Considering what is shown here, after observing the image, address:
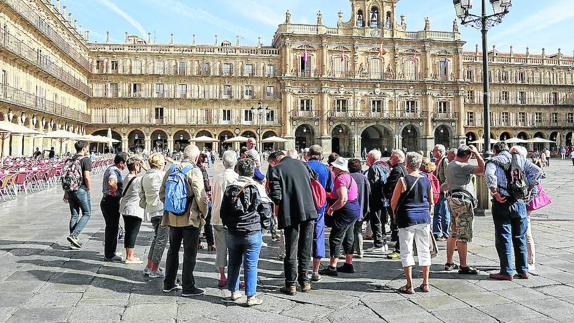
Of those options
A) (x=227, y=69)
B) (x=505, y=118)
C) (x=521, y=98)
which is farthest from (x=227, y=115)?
(x=521, y=98)

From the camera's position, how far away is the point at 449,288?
541 cm

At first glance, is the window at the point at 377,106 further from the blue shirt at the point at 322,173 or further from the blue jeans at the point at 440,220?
the blue shirt at the point at 322,173

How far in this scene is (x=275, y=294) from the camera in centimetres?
524

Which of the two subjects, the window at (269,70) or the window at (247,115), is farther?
the window at (269,70)

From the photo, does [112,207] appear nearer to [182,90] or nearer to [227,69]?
[182,90]

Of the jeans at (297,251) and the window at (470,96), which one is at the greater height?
the window at (470,96)

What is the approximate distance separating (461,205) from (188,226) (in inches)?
133

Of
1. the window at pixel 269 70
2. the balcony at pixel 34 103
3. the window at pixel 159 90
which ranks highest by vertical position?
the window at pixel 269 70

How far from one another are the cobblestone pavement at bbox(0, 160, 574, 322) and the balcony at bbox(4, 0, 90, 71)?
23.7 metres

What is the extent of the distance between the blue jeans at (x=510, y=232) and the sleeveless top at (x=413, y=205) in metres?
1.10

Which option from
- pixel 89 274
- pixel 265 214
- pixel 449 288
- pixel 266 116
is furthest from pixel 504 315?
pixel 266 116

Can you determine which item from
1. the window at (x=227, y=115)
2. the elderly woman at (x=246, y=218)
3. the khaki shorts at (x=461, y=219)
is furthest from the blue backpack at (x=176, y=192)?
the window at (x=227, y=115)

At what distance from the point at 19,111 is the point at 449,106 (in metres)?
40.2

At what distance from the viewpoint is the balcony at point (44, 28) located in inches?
1065
